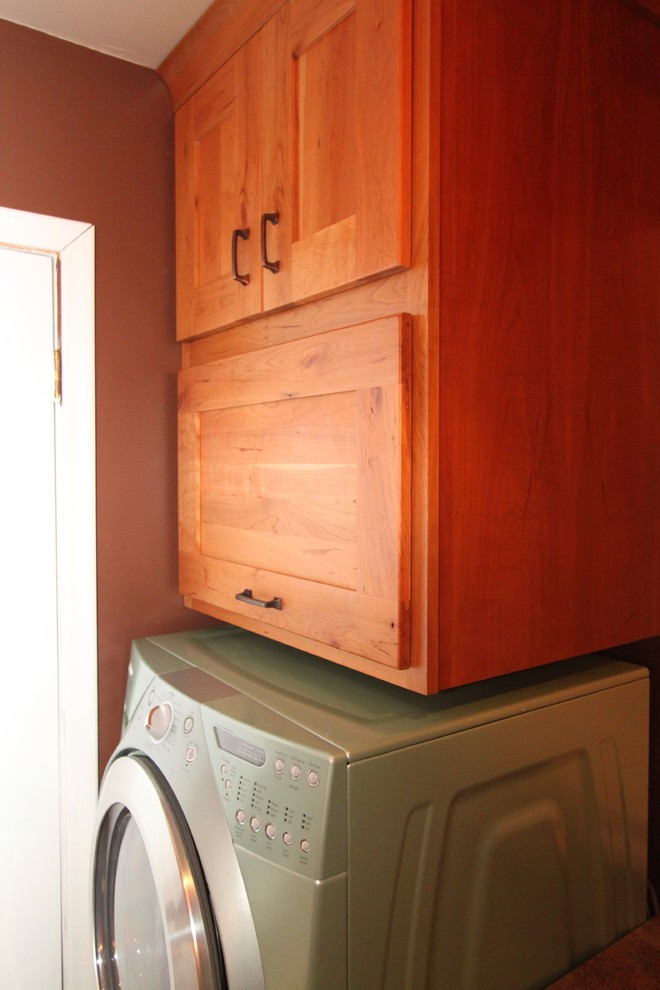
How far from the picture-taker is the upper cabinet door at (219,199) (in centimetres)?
125

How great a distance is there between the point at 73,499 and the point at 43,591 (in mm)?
204

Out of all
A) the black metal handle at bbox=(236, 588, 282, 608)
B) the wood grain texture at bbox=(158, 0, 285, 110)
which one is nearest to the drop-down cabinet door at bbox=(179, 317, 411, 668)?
the black metal handle at bbox=(236, 588, 282, 608)

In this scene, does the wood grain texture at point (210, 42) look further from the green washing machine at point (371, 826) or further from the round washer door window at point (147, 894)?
the round washer door window at point (147, 894)

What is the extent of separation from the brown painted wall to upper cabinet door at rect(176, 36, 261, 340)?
96mm

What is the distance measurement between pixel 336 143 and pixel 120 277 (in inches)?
27.2

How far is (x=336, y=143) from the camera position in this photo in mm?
1047

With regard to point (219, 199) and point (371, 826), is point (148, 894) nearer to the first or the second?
point (371, 826)

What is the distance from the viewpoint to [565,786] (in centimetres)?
109

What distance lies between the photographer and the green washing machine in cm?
85

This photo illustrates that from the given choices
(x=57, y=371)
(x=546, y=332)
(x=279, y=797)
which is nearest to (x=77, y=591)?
(x=57, y=371)

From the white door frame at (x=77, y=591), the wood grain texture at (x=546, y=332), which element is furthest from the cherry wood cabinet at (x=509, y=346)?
the white door frame at (x=77, y=591)

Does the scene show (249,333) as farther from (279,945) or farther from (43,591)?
(279,945)

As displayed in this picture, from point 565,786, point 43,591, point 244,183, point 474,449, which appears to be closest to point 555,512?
point 474,449

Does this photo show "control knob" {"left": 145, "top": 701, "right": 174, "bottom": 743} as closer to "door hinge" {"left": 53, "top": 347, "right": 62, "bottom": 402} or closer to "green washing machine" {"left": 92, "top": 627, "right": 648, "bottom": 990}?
"green washing machine" {"left": 92, "top": 627, "right": 648, "bottom": 990}
